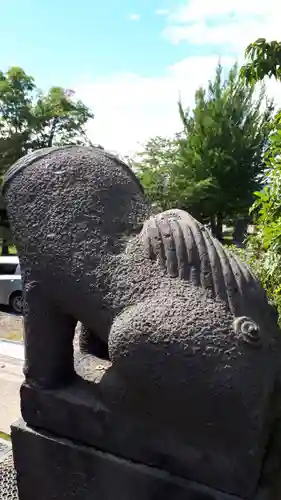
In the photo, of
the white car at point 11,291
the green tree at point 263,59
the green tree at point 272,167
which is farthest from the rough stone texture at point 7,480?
the white car at point 11,291

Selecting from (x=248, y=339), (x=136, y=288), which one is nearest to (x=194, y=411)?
(x=248, y=339)

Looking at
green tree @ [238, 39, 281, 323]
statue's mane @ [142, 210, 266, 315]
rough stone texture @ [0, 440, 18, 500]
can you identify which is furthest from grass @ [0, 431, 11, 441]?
statue's mane @ [142, 210, 266, 315]

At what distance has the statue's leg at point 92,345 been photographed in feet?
8.33

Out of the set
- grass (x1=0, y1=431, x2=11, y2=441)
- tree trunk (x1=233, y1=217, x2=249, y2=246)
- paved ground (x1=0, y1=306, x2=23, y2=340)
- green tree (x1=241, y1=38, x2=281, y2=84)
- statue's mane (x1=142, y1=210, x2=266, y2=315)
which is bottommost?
grass (x1=0, y1=431, x2=11, y2=441)

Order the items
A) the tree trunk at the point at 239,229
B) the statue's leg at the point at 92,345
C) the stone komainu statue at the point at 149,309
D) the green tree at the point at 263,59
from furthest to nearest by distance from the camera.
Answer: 1. the tree trunk at the point at 239,229
2. the green tree at the point at 263,59
3. the statue's leg at the point at 92,345
4. the stone komainu statue at the point at 149,309

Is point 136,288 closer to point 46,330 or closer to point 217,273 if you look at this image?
point 217,273

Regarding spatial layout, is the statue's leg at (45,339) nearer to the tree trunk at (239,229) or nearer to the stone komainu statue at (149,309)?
the stone komainu statue at (149,309)

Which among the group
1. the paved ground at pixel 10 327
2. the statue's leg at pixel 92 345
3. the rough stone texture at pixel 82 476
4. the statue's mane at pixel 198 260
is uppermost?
the statue's mane at pixel 198 260

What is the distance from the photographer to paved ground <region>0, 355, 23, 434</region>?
415 centimetres

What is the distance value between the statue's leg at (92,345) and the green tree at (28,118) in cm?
1177

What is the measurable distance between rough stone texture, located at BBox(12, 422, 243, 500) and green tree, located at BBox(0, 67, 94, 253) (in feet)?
39.6

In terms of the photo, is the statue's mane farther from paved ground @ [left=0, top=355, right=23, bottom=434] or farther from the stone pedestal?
paved ground @ [left=0, top=355, right=23, bottom=434]

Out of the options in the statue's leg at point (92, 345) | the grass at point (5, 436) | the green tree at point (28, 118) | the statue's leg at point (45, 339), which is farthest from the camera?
the green tree at point (28, 118)

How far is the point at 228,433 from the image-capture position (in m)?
1.72
